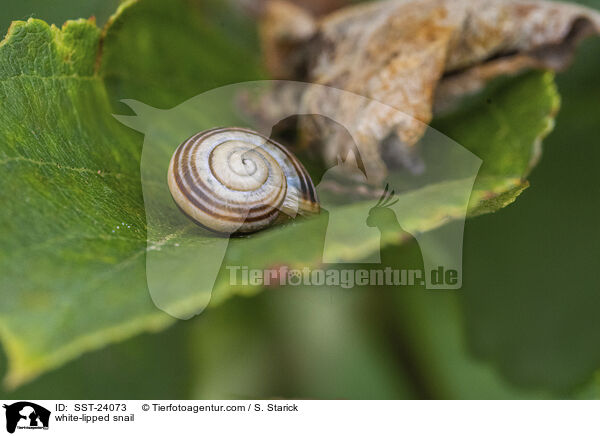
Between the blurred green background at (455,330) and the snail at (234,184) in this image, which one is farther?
the blurred green background at (455,330)

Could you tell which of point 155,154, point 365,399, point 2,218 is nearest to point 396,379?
point 365,399

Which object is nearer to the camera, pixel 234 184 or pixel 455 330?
pixel 234 184

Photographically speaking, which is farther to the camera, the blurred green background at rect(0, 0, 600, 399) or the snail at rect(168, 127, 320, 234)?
the blurred green background at rect(0, 0, 600, 399)
